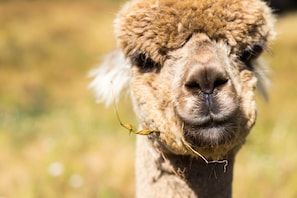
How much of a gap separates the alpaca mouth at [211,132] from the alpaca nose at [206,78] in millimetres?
141

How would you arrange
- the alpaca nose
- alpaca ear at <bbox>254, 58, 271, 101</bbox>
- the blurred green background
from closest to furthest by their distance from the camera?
the alpaca nose → alpaca ear at <bbox>254, 58, 271, 101</bbox> → the blurred green background

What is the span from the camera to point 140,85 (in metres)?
3.33

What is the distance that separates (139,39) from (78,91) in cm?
1655

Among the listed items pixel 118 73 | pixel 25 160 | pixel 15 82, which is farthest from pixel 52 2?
pixel 118 73

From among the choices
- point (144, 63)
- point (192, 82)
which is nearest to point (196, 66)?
point (192, 82)

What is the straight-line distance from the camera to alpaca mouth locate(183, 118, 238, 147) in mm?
2994

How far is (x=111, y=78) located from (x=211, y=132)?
2.79ft

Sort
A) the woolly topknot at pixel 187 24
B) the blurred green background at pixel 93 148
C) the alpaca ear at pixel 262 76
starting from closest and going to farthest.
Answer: the woolly topknot at pixel 187 24 → the alpaca ear at pixel 262 76 → the blurred green background at pixel 93 148

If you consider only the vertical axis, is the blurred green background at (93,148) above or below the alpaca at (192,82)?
below

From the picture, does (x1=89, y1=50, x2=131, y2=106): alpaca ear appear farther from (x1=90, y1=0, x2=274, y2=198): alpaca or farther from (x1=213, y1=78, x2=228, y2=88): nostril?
(x1=213, y1=78, x2=228, y2=88): nostril

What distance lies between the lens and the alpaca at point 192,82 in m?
2.97

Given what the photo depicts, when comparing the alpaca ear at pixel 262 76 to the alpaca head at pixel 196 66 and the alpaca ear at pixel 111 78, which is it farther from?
the alpaca ear at pixel 111 78

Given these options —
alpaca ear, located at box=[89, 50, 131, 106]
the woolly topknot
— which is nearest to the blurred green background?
alpaca ear, located at box=[89, 50, 131, 106]

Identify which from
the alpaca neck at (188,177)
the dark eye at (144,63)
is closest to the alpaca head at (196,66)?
the dark eye at (144,63)
